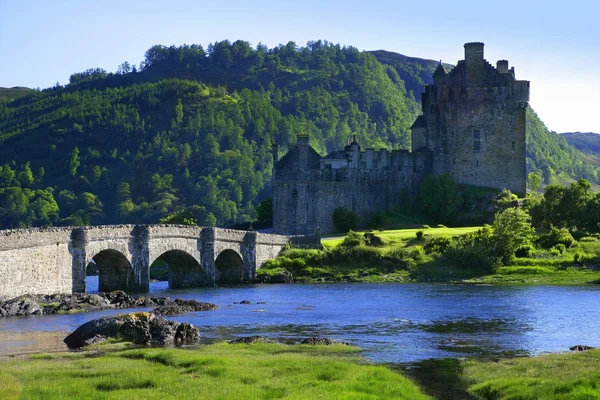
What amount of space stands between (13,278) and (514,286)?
3836 centimetres

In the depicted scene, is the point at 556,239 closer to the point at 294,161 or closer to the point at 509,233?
the point at 509,233

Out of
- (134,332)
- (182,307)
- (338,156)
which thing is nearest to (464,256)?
(338,156)

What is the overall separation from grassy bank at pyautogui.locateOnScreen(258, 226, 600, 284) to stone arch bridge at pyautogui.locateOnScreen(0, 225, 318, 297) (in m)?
2.52

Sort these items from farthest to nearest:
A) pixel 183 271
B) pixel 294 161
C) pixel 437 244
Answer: pixel 294 161, pixel 437 244, pixel 183 271

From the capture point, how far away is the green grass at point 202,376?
36.9 metres

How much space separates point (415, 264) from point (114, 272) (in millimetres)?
27155

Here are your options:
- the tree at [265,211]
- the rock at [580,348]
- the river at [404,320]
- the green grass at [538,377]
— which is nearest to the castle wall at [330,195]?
the tree at [265,211]

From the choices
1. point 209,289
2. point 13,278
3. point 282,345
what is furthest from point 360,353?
point 209,289

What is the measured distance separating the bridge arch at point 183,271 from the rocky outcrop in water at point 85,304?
603 inches

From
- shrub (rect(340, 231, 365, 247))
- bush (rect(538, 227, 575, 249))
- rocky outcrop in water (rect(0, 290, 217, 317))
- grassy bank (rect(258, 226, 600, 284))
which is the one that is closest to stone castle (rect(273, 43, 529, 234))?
shrub (rect(340, 231, 365, 247))

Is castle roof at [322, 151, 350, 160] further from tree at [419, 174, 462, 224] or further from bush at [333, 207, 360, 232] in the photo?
tree at [419, 174, 462, 224]

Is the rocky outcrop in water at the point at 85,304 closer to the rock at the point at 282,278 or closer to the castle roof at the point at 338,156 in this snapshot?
the rock at the point at 282,278

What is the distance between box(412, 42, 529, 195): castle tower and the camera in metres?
123

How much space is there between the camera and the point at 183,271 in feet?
292
